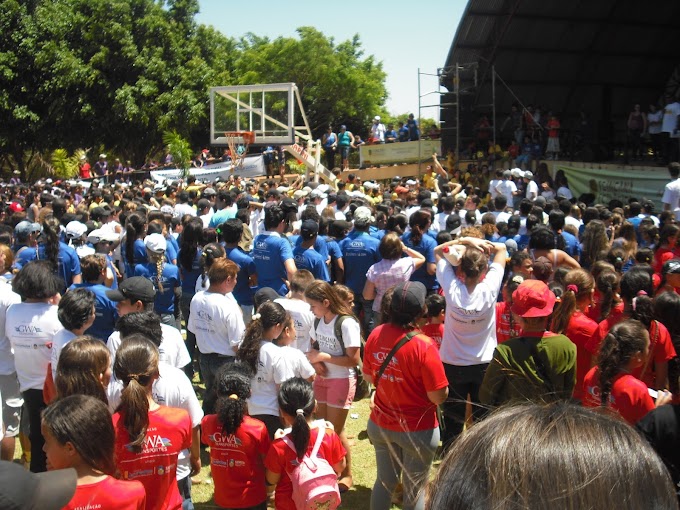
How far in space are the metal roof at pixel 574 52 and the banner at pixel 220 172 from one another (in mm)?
6780

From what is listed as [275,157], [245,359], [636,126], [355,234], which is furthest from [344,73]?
[245,359]

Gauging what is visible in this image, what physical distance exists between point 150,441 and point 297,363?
52.5 inches

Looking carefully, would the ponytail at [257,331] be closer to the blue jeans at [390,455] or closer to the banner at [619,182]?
the blue jeans at [390,455]

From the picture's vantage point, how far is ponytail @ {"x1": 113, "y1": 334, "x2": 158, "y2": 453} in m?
3.45

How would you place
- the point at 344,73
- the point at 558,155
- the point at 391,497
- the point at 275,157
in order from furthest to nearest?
1. the point at 344,73
2. the point at 275,157
3. the point at 558,155
4. the point at 391,497

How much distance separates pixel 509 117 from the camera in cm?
2172

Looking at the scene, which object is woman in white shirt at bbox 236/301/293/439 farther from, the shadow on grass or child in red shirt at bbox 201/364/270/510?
the shadow on grass

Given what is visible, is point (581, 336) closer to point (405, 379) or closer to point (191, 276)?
point (405, 379)

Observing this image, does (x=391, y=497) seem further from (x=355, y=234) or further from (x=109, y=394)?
(x=355, y=234)

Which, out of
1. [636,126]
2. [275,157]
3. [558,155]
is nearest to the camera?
[636,126]

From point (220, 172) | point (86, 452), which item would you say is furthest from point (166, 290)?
point (220, 172)

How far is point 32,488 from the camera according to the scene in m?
1.75

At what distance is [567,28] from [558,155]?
154 inches

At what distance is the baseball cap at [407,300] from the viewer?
13.5 ft
